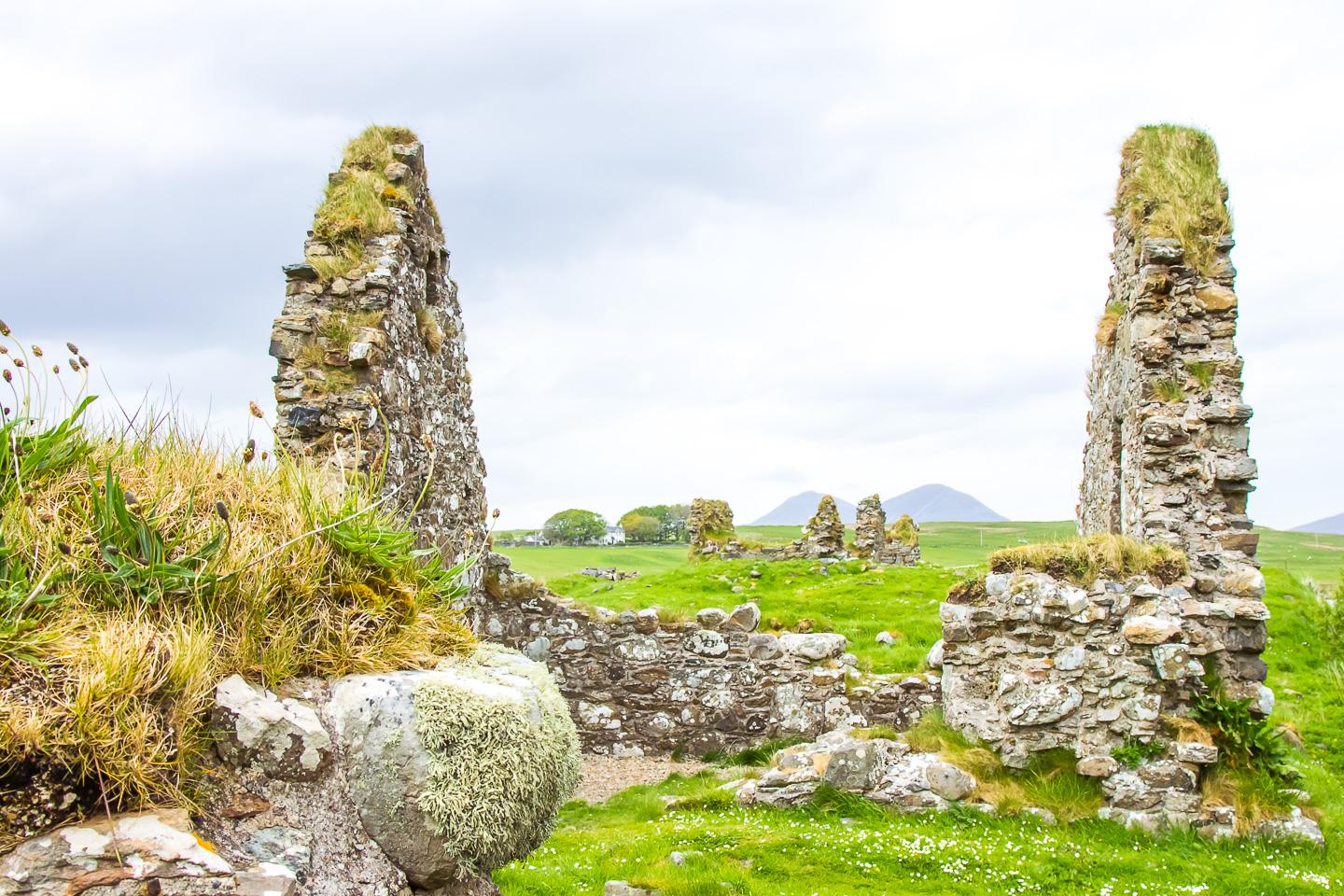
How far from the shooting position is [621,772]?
42.7ft

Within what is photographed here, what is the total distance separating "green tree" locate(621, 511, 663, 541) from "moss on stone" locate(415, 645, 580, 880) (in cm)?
6999

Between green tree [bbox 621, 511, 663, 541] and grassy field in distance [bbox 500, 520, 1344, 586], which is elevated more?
green tree [bbox 621, 511, 663, 541]

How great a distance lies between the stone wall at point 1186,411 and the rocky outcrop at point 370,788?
954 centimetres

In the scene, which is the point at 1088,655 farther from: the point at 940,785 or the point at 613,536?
the point at 613,536

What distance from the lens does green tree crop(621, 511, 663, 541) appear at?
74.6 metres

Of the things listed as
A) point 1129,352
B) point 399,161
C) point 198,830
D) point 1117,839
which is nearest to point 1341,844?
point 1117,839

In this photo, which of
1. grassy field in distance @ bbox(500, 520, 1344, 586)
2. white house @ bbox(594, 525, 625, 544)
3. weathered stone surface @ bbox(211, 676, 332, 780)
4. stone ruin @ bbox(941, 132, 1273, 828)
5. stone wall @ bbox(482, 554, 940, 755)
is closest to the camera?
weathered stone surface @ bbox(211, 676, 332, 780)

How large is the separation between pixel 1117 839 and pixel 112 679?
905 cm

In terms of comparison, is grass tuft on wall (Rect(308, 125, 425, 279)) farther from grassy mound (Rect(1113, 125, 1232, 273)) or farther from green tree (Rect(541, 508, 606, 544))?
green tree (Rect(541, 508, 606, 544))

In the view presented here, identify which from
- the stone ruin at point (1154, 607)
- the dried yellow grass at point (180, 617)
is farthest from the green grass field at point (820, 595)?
the dried yellow grass at point (180, 617)

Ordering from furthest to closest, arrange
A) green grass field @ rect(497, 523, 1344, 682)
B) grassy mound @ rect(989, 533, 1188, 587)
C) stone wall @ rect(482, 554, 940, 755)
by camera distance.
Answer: green grass field @ rect(497, 523, 1344, 682) → stone wall @ rect(482, 554, 940, 755) → grassy mound @ rect(989, 533, 1188, 587)

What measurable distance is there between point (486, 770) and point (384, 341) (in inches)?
323

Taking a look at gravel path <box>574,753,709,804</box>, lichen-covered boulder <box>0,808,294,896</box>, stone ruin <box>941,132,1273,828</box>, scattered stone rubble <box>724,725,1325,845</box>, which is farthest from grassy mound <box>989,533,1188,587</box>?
lichen-covered boulder <box>0,808,294,896</box>

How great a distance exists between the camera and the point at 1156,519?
37.2 feet
